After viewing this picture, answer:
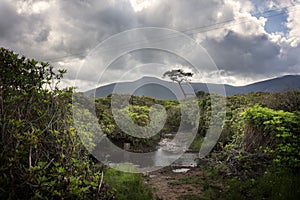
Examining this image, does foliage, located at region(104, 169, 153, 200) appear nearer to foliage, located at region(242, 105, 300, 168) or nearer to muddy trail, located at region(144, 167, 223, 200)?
muddy trail, located at region(144, 167, 223, 200)

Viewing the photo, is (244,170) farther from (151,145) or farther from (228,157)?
(151,145)

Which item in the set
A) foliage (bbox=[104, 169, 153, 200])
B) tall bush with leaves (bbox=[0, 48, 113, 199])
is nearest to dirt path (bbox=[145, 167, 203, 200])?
foliage (bbox=[104, 169, 153, 200])

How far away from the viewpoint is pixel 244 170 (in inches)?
260

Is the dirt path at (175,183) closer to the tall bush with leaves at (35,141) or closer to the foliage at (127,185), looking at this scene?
the foliage at (127,185)

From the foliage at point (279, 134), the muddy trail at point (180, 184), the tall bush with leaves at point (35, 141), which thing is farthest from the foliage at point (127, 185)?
the foliage at point (279, 134)

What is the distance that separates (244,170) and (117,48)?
14.6 ft

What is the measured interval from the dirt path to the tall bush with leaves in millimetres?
1745

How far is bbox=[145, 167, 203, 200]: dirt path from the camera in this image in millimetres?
5730

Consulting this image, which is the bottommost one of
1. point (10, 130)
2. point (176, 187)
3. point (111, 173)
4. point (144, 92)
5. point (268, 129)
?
point (176, 187)

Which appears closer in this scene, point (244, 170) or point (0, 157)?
point (0, 157)

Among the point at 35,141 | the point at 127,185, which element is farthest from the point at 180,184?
the point at 35,141

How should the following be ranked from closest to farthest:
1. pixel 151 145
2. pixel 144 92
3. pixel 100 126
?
pixel 100 126 → pixel 144 92 → pixel 151 145

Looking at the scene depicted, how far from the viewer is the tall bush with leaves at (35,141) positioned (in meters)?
3.27

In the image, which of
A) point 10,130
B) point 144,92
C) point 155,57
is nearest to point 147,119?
point 144,92
